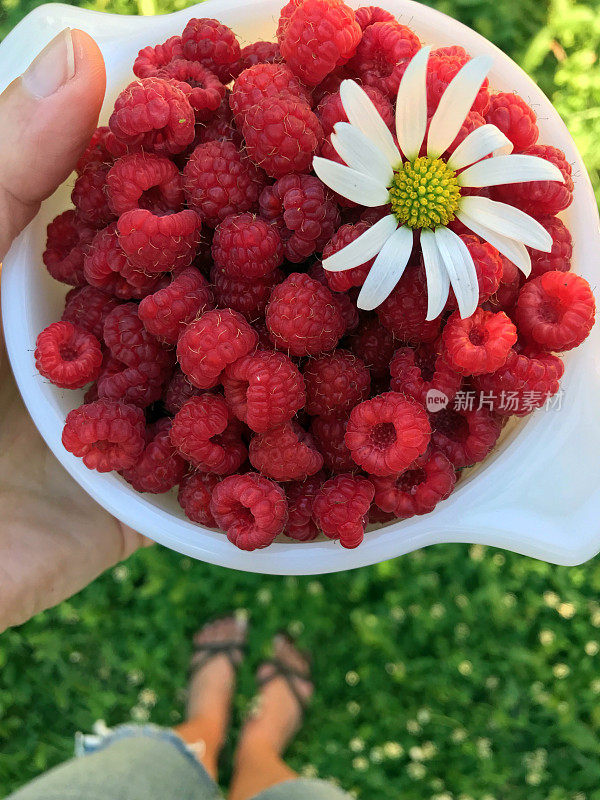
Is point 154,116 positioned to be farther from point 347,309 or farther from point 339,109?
point 347,309

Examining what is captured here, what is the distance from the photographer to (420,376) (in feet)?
2.85

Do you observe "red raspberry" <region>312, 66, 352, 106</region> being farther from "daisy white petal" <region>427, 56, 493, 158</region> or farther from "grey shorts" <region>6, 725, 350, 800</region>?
"grey shorts" <region>6, 725, 350, 800</region>

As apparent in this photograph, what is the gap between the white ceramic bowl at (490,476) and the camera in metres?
1.00

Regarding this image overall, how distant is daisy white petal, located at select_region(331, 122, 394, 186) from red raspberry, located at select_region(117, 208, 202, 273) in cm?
19

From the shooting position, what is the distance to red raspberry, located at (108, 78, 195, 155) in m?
0.82

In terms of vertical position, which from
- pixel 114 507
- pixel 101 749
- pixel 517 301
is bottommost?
pixel 101 749

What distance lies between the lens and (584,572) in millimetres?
1708

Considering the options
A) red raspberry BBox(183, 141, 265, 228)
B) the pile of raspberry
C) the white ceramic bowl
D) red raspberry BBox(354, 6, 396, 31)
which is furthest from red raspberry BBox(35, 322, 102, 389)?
red raspberry BBox(354, 6, 396, 31)

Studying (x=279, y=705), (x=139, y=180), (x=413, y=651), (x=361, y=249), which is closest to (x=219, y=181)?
(x=139, y=180)

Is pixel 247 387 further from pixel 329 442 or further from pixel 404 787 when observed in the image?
pixel 404 787

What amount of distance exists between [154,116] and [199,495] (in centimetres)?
46

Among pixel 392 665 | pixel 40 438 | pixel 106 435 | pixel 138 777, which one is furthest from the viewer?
pixel 392 665

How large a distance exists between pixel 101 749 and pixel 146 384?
104 cm

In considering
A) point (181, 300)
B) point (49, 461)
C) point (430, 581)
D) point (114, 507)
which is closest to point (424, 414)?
point (181, 300)
